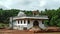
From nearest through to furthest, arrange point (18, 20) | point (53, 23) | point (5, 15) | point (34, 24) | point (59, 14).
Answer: point (34, 24) → point (18, 20) → point (53, 23) → point (59, 14) → point (5, 15)

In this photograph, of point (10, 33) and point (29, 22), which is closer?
point (10, 33)

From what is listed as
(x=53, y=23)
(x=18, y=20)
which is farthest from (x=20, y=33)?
(x=53, y=23)

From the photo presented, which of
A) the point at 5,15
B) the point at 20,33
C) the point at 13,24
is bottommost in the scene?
the point at 5,15

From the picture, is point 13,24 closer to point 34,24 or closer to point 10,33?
point 34,24

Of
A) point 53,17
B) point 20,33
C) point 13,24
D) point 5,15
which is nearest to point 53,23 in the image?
point 53,17

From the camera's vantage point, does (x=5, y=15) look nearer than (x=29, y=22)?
No

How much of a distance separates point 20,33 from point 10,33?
899 millimetres

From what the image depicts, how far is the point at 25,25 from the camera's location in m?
33.2

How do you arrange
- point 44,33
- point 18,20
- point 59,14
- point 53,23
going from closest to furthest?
point 44,33 < point 18,20 < point 53,23 < point 59,14

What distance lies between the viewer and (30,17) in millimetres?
32688

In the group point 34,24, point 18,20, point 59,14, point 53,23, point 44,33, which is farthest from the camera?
point 59,14

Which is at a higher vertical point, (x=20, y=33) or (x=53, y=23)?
(x=20, y=33)

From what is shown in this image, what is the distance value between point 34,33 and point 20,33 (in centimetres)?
147

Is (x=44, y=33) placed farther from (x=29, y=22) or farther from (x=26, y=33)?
(x=29, y=22)
